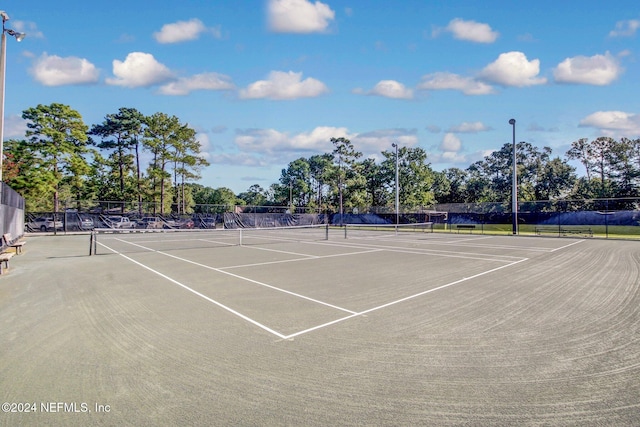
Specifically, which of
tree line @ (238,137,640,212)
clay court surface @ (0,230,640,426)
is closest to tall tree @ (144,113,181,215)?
tree line @ (238,137,640,212)

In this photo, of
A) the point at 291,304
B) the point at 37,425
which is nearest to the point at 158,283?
the point at 291,304

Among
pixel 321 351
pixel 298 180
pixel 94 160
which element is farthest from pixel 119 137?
pixel 321 351

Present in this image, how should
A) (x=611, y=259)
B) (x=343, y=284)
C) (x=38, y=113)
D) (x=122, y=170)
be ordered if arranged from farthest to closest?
(x=122, y=170), (x=38, y=113), (x=611, y=259), (x=343, y=284)

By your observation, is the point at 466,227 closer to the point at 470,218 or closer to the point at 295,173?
the point at 470,218

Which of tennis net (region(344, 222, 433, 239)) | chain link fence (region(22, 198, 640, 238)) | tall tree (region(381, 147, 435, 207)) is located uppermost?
tall tree (region(381, 147, 435, 207))

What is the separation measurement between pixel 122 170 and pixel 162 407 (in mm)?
57721

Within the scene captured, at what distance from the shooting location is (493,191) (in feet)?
216

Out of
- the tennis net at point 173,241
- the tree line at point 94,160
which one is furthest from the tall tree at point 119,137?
the tennis net at point 173,241

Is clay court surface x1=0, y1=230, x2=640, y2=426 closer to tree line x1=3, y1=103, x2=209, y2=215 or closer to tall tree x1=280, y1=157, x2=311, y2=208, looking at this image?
tree line x1=3, y1=103, x2=209, y2=215

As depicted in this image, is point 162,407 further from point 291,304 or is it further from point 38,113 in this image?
point 38,113

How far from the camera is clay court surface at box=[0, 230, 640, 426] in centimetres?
348

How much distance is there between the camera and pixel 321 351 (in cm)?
493

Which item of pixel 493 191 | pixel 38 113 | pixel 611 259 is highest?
pixel 38 113

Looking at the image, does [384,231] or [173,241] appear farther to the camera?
[384,231]
